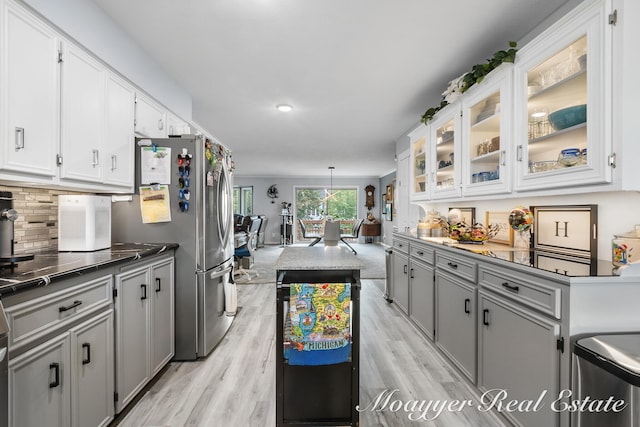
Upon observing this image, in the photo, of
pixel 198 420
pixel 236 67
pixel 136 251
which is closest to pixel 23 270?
pixel 136 251

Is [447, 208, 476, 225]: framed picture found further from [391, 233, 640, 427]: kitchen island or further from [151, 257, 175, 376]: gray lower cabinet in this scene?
[151, 257, 175, 376]: gray lower cabinet

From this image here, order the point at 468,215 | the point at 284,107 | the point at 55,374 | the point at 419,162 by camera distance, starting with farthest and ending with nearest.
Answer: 1. the point at 419,162
2. the point at 284,107
3. the point at 468,215
4. the point at 55,374

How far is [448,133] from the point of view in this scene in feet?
9.93

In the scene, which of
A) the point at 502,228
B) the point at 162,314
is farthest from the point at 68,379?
the point at 502,228

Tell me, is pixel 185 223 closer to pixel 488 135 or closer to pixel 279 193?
pixel 488 135

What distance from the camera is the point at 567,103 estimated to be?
1.67m

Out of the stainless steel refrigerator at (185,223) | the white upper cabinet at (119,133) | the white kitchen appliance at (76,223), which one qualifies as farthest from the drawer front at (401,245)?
the white kitchen appliance at (76,223)

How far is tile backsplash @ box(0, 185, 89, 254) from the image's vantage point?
180 cm

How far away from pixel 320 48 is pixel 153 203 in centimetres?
177

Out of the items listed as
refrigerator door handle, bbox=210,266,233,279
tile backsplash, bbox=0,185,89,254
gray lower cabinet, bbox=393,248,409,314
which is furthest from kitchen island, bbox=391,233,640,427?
tile backsplash, bbox=0,185,89,254

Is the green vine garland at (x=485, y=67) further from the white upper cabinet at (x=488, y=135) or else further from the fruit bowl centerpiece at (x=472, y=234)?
the fruit bowl centerpiece at (x=472, y=234)

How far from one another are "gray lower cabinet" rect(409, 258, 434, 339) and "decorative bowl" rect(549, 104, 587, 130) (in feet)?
4.73

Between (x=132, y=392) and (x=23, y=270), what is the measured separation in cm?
99

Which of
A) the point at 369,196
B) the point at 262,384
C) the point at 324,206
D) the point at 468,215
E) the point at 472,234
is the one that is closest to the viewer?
the point at 262,384
